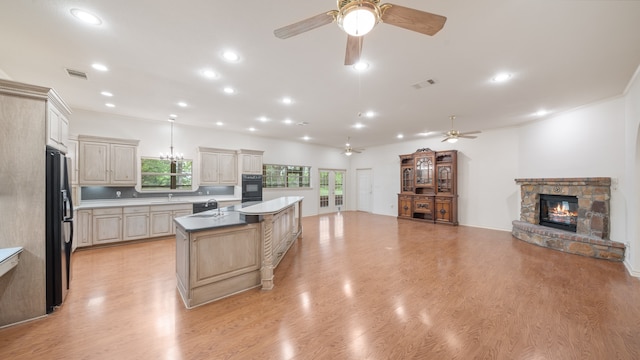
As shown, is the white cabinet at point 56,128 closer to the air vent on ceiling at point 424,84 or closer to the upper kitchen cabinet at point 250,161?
the upper kitchen cabinet at point 250,161

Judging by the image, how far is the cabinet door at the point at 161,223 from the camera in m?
5.48

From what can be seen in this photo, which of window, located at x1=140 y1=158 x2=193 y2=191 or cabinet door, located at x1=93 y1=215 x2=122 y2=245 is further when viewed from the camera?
window, located at x1=140 y1=158 x2=193 y2=191

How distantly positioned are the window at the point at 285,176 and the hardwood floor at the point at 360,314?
4.37 m

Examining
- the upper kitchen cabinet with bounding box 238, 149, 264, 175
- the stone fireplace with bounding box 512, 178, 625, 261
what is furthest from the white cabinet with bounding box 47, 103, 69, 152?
the stone fireplace with bounding box 512, 178, 625, 261

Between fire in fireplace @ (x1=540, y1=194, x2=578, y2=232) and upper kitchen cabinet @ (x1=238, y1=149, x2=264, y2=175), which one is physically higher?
upper kitchen cabinet @ (x1=238, y1=149, x2=264, y2=175)

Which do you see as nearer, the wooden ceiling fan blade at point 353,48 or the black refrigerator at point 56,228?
the wooden ceiling fan blade at point 353,48

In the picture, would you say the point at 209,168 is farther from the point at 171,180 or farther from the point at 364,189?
the point at 364,189

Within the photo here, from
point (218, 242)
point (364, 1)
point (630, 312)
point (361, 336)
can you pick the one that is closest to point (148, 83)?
point (218, 242)

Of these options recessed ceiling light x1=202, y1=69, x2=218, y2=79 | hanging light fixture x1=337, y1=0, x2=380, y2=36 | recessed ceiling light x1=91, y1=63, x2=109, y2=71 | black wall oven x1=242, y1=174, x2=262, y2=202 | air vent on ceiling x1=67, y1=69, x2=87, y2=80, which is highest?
air vent on ceiling x1=67, y1=69, x2=87, y2=80

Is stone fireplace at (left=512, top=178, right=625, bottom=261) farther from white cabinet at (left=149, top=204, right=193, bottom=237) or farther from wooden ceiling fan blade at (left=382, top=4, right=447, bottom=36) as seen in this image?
white cabinet at (left=149, top=204, right=193, bottom=237)

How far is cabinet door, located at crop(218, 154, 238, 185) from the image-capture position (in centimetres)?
680

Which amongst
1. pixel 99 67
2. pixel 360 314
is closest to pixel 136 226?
pixel 99 67

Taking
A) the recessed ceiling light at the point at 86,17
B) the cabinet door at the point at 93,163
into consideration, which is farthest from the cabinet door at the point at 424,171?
the cabinet door at the point at 93,163

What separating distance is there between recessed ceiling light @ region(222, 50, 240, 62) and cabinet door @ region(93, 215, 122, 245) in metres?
4.54
